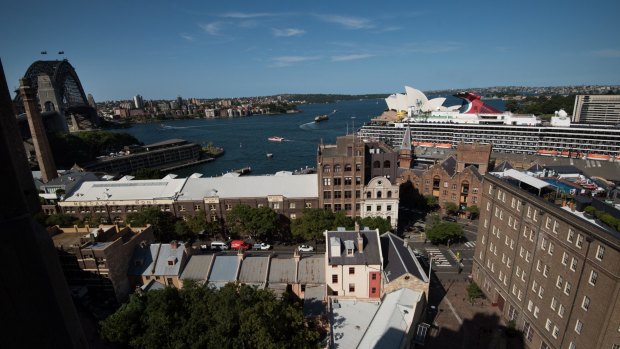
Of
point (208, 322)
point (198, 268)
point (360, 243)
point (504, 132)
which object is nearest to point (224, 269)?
point (198, 268)

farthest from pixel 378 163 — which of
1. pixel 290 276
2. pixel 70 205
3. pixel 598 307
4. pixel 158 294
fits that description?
pixel 70 205

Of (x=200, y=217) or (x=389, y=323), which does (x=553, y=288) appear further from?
(x=200, y=217)

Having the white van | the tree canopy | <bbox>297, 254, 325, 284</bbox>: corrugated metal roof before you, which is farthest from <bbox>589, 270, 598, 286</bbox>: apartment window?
the white van

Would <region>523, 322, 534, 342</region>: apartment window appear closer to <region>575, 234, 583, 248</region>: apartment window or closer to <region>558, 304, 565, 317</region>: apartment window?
<region>558, 304, 565, 317</region>: apartment window

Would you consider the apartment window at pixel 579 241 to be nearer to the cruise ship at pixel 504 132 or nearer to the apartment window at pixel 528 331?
the apartment window at pixel 528 331

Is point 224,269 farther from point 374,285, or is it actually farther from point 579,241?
point 579,241

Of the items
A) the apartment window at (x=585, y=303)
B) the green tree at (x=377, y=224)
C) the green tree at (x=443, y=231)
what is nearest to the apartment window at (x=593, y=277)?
the apartment window at (x=585, y=303)

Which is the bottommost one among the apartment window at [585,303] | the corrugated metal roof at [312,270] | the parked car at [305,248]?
the parked car at [305,248]
